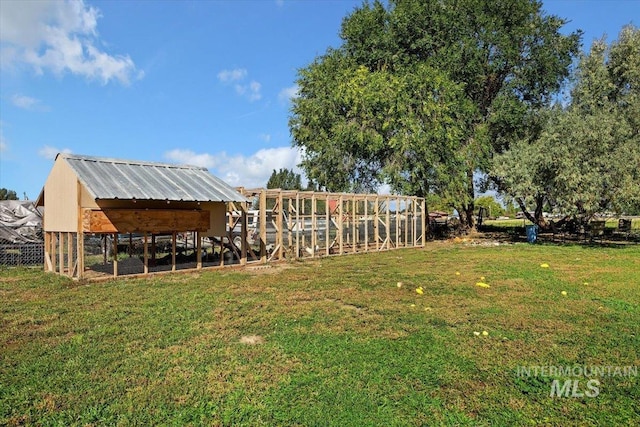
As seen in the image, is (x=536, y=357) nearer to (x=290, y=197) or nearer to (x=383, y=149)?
(x=290, y=197)

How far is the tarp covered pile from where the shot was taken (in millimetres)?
16297

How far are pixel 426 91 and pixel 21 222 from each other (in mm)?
21278

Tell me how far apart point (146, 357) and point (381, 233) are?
57.4 ft

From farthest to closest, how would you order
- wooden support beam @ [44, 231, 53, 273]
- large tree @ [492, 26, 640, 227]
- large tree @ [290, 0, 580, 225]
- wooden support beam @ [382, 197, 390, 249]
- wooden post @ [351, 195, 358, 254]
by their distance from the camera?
large tree @ [290, 0, 580, 225] < wooden support beam @ [382, 197, 390, 249] < wooden post @ [351, 195, 358, 254] < large tree @ [492, 26, 640, 227] < wooden support beam @ [44, 231, 53, 273]

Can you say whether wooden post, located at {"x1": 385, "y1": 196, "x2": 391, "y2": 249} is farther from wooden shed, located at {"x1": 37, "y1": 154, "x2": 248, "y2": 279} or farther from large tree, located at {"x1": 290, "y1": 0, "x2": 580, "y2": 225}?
wooden shed, located at {"x1": 37, "y1": 154, "x2": 248, "y2": 279}

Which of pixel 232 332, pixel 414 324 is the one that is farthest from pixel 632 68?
pixel 232 332

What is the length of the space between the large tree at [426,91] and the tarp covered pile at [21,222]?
1424cm

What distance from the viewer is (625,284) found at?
9883 millimetres

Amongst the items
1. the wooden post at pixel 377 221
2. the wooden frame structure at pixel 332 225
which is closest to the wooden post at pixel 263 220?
the wooden frame structure at pixel 332 225

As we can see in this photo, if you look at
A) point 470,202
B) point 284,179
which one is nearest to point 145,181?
point 470,202

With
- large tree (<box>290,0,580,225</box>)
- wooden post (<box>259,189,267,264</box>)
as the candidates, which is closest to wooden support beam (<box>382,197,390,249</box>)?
large tree (<box>290,0,580,225</box>)

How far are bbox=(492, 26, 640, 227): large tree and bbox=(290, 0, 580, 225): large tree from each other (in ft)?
10.0

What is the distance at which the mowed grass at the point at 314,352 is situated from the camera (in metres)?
3.85

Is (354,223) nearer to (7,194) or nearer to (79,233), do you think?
(79,233)
